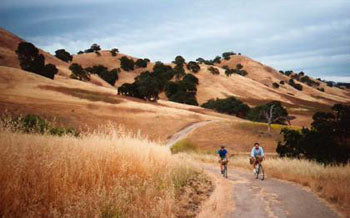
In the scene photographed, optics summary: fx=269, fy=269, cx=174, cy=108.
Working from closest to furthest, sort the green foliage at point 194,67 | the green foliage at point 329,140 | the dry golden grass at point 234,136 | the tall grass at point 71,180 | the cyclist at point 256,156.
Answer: the tall grass at point 71,180 < the cyclist at point 256,156 < the green foliage at point 329,140 < the dry golden grass at point 234,136 < the green foliage at point 194,67

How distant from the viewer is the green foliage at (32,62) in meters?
86.1

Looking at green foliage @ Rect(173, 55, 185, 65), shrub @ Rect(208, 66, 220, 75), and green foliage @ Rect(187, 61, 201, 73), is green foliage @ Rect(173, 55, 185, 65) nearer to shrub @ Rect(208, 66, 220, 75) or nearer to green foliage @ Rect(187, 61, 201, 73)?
green foliage @ Rect(187, 61, 201, 73)

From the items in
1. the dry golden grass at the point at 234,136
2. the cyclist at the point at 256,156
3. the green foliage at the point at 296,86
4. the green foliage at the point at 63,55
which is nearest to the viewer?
the cyclist at the point at 256,156

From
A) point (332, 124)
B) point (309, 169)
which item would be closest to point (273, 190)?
point (309, 169)

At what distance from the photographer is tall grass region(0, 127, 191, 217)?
5.18 meters

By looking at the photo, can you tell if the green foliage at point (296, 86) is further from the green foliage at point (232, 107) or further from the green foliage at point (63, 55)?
the green foliage at point (63, 55)

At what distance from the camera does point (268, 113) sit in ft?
260

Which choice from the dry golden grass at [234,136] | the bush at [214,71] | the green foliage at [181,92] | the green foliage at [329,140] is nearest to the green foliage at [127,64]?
the green foliage at [181,92]

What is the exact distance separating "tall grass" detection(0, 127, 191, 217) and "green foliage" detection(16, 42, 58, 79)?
86.9 m

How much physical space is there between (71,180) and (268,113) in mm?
78945

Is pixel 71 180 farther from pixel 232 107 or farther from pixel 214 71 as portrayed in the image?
pixel 214 71

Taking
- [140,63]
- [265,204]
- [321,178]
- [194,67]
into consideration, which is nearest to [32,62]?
[140,63]

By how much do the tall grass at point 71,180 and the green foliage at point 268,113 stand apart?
69.6 m

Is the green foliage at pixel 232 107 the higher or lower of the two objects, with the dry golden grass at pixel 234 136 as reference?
higher
